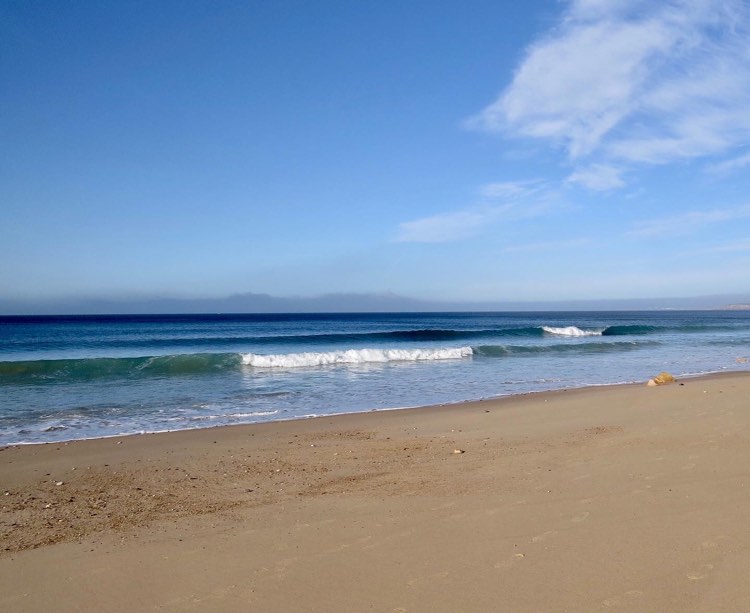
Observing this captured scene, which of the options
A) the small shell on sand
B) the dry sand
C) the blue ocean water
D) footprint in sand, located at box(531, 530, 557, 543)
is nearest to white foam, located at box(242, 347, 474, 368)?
the blue ocean water

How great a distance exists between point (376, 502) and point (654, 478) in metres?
2.89

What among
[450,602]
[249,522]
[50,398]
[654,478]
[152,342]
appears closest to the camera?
[450,602]

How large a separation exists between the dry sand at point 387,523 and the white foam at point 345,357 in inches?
607

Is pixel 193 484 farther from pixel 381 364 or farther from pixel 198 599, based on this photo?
pixel 381 364

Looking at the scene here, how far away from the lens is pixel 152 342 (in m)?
39.8

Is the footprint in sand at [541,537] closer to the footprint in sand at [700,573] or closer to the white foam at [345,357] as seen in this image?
the footprint in sand at [700,573]

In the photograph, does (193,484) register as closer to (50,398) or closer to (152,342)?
(50,398)

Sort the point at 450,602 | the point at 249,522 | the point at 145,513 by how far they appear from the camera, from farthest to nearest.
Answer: the point at 145,513 < the point at 249,522 < the point at 450,602

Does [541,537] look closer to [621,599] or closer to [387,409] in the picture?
[621,599]

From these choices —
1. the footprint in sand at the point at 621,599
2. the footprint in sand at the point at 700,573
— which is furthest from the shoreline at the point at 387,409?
the footprint in sand at the point at 700,573

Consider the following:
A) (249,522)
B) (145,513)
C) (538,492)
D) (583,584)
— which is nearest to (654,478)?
(538,492)

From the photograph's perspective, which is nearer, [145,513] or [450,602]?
[450,602]

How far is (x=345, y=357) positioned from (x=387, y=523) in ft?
68.5

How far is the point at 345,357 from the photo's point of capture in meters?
25.8
